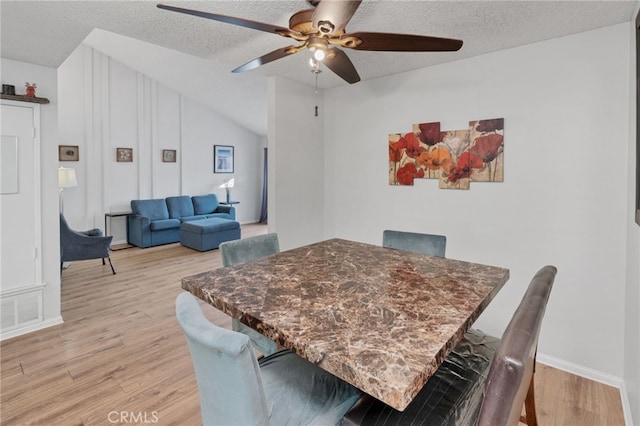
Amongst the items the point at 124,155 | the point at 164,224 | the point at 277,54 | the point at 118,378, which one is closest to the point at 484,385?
the point at 277,54

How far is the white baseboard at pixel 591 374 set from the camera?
2.02 m

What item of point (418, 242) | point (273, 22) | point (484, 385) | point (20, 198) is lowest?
point (484, 385)

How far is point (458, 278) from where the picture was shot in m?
1.57

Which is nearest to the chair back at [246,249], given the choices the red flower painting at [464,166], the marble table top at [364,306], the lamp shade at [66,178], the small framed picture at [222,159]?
the marble table top at [364,306]

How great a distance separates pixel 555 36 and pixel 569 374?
2.37 meters

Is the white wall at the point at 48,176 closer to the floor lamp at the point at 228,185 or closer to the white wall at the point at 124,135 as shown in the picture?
the white wall at the point at 124,135

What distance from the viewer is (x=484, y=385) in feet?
3.93

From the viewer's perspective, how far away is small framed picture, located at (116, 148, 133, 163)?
20.5 ft

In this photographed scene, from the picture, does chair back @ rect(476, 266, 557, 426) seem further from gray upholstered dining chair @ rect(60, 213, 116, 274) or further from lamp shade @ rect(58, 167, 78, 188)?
lamp shade @ rect(58, 167, 78, 188)

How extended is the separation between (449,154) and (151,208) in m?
5.48

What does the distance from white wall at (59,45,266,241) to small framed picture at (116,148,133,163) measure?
63 mm

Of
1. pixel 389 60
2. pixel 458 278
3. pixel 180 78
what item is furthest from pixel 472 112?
pixel 180 78

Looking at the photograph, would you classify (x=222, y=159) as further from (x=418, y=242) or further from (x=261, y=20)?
(x=418, y=242)

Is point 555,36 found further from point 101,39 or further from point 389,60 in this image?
point 101,39
